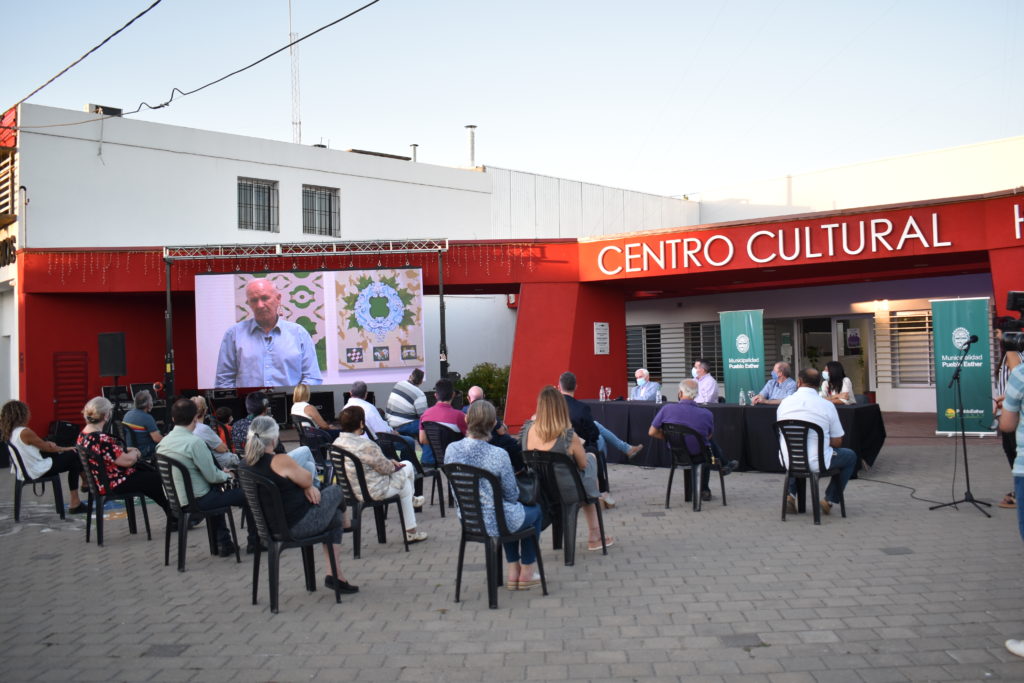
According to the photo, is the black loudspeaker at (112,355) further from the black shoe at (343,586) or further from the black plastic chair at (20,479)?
the black shoe at (343,586)

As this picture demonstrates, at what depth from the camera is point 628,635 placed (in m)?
4.48

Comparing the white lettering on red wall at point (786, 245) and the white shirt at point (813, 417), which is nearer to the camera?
the white shirt at point (813, 417)

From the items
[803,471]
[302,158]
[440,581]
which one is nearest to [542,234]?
[302,158]

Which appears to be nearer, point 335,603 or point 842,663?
point 842,663

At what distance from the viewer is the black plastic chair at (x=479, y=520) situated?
16.6 feet

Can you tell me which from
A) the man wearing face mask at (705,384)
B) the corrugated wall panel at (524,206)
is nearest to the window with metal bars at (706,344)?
the corrugated wall panel at (524,206)

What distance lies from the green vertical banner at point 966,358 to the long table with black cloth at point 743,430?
9.25 ft

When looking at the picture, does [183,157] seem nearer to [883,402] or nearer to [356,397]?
[356,397]

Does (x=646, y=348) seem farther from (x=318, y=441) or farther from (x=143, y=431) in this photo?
(x=143, y=431)

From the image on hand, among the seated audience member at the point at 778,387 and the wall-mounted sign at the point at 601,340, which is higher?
the wall-mounted sign at the point at 601,340

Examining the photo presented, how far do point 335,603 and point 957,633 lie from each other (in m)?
3.61

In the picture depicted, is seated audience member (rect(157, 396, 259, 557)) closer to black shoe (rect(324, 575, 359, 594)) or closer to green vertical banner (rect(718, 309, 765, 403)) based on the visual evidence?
black shoe (rect(324, 575, 359, 594))

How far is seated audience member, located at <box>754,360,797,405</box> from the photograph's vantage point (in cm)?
1040

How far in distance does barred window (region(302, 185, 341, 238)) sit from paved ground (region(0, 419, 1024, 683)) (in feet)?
45.3
